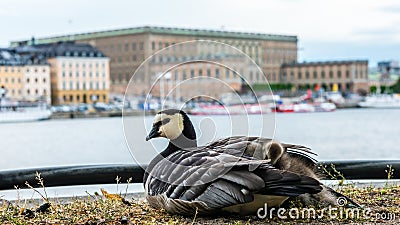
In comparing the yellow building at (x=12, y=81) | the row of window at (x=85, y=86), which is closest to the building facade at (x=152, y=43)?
the row of window at (x=85, y=86)

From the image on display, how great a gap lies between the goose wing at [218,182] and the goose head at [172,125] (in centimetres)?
15

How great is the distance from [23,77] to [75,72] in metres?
7.06

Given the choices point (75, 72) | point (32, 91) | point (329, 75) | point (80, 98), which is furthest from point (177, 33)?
point (329, 75)

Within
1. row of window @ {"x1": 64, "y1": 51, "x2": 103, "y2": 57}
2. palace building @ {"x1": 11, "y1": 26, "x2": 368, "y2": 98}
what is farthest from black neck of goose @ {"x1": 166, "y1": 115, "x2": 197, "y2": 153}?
row of window @ {"x1": 64, "y1": 51, "x2": 103, "y2": 57}

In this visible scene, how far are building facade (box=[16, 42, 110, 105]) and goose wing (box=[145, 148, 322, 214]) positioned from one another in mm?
64848

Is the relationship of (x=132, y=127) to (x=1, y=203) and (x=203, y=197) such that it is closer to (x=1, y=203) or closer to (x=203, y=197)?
(x=203, y=197)

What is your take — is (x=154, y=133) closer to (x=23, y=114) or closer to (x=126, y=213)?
(x=126, y=213)

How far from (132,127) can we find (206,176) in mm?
451

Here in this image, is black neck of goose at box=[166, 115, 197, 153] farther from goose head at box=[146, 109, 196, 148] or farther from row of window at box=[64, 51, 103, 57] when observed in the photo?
row of window at box=[64, 51, 103, 57]

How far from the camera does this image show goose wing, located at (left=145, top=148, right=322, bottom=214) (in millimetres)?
2963

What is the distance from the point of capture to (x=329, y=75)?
96062mm

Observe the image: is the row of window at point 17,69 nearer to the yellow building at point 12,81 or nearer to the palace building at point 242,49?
the yellow building at point 12,81

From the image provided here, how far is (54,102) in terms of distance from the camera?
6931 centimetres

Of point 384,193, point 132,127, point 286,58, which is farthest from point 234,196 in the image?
point 286,58
